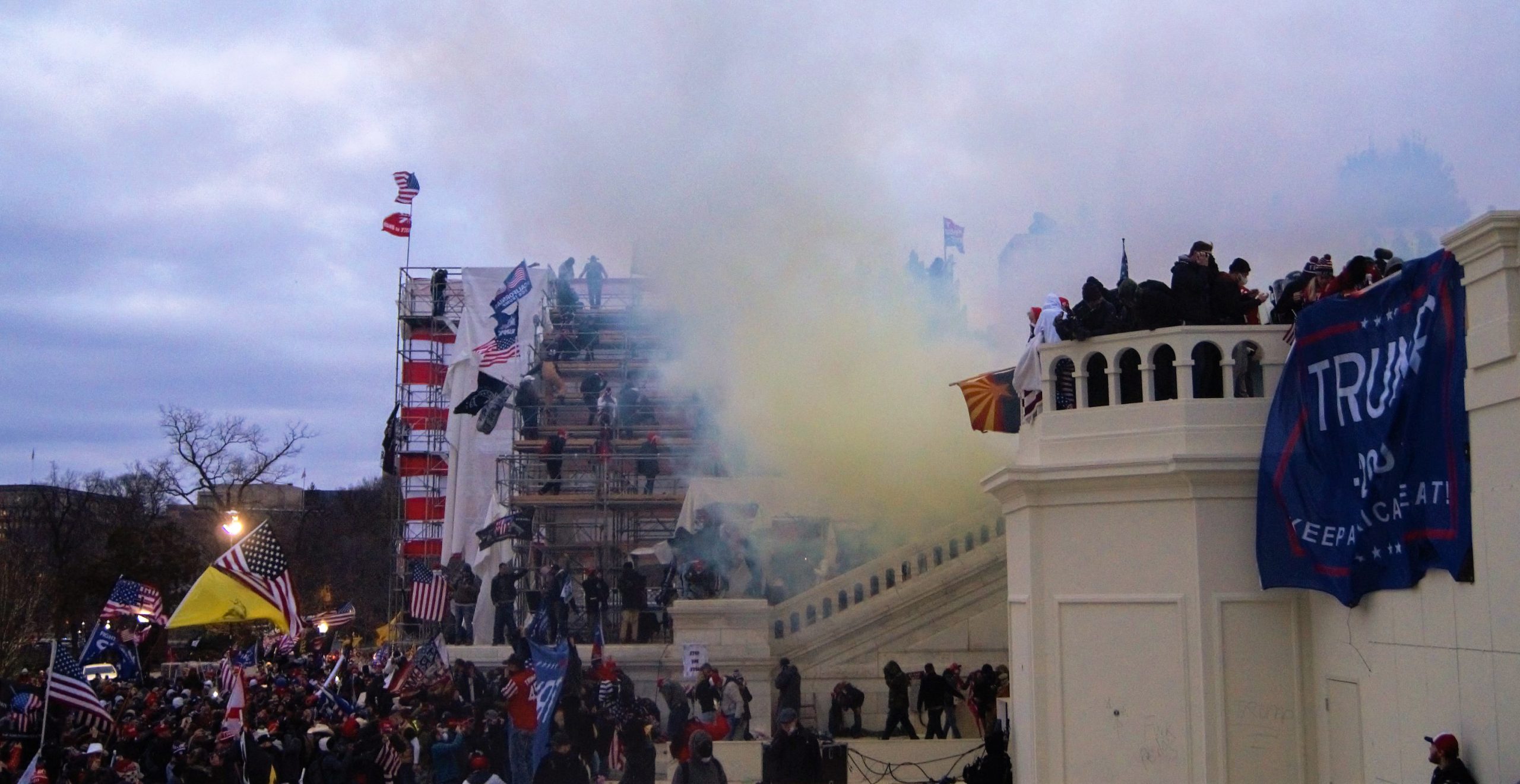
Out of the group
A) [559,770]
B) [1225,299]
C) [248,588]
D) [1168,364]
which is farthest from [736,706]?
[1225,299]

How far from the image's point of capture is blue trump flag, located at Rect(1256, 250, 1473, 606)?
8.88 m

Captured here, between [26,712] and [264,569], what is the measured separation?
10.4ft

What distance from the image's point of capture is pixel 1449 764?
8.62 m

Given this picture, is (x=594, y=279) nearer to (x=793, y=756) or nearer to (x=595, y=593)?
(x=595, y=593)

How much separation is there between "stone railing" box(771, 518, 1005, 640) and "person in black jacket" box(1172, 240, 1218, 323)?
7.88 m

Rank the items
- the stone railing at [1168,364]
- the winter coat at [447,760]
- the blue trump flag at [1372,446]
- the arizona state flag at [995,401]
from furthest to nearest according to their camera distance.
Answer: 1. the arizona state flag at [995,401]
2. the winter coat at [447,760]
3. the stone railing at [1168,364]
4. the blue trump flag at [1372,446]

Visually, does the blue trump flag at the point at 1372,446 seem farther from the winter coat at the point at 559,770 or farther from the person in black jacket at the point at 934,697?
the person in black jacket at the point at 934,697

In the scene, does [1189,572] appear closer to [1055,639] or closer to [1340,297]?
[1055,639]

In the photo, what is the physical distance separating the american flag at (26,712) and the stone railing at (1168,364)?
1270 cm

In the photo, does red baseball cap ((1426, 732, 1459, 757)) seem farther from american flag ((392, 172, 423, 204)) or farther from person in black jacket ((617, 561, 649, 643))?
american flag ((392, 172, 423, 204))

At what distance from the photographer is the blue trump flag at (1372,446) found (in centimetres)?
888

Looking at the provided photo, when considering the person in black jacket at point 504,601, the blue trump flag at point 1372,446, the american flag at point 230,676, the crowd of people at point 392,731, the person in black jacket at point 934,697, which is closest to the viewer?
the blue trump flag at point 1372,446

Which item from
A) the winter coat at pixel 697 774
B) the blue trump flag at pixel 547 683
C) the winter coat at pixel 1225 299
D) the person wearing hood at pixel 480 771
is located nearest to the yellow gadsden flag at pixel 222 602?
the blue trump flag at pixel 547 683

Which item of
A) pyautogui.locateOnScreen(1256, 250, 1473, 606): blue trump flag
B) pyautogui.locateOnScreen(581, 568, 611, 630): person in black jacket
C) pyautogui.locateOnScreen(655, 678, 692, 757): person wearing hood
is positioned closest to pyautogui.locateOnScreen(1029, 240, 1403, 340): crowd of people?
pyautogui.locateOnScreen(1256, 250, 1473, 606): blue trump flag
